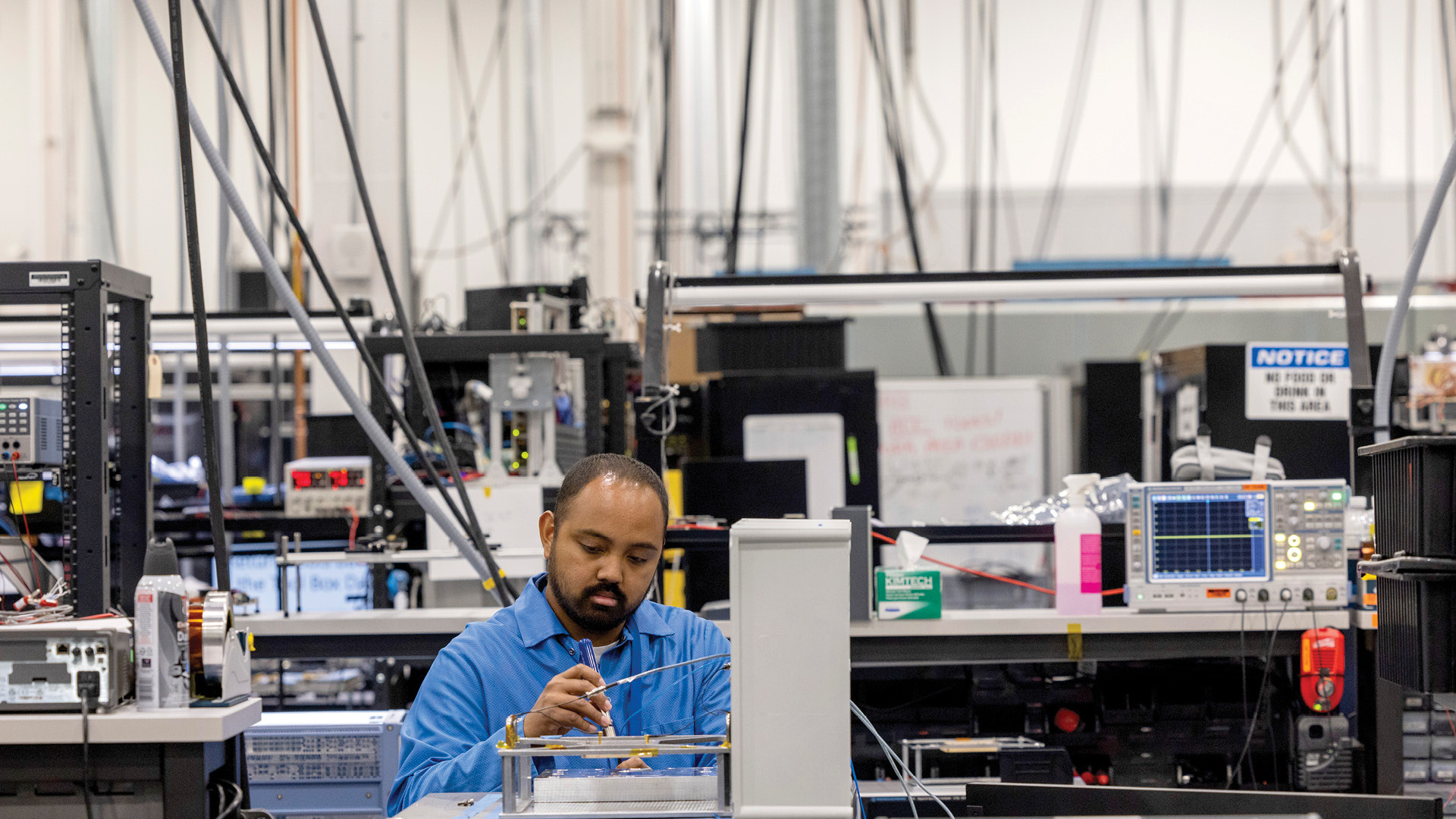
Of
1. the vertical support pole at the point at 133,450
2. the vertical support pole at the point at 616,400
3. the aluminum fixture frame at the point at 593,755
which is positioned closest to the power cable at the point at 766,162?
the vertical support pole at the point at 616,400

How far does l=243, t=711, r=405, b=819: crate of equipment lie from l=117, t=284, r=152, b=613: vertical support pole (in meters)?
0.63

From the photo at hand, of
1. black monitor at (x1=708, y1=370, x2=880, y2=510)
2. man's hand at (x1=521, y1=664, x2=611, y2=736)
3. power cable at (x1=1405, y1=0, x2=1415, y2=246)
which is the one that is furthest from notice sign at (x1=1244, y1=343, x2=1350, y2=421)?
power cable at (x1=1405, y1=0, x2=1415, y2=246)

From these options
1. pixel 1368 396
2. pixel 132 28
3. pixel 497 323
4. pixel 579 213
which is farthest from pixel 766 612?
pixel 132 28

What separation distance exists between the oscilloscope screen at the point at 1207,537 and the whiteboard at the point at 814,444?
1.54 metres

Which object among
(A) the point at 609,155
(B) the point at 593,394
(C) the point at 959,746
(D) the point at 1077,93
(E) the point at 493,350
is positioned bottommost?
(C) the point at 959,746

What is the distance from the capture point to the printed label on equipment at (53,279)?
1660 mm

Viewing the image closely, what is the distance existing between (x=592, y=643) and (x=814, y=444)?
2.32m

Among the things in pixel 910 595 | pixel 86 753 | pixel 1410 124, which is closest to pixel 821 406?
pixel 910 595

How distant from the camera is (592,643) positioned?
1.66 m

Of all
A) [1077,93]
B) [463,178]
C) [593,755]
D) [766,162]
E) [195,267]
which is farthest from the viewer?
[463,178]

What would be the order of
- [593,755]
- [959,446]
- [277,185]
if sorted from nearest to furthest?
[593,755]
[277,185]
[959,446]

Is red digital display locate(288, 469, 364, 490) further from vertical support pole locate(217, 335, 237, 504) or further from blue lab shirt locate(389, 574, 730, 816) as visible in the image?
blue lab shirt locate(389, 574, 730, 816)

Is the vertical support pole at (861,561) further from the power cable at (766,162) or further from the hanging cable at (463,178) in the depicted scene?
the hanging cable at (463,178)

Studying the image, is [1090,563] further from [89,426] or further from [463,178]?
[463,178]
